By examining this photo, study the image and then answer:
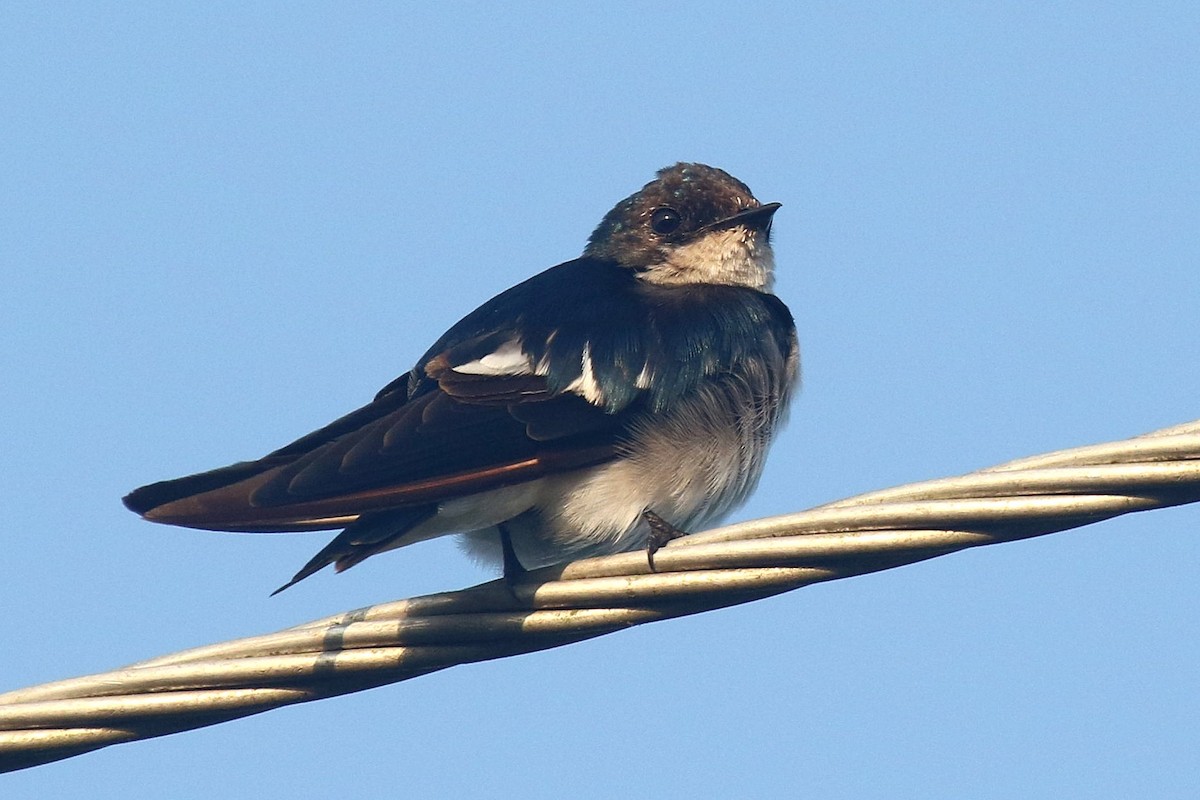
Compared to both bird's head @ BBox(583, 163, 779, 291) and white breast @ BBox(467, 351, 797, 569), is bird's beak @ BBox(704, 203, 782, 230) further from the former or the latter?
white breast @ BBox(467, 351, 797, 569)

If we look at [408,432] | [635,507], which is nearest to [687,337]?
[635,507]

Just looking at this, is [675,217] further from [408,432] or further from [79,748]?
[79,748]

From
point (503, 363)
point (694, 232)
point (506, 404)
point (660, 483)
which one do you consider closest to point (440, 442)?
point (506, 404)

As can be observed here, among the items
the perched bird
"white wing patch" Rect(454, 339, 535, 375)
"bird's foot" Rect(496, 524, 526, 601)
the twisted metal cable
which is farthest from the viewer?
"white wing patch" Rect(454, 339, 535, 375)

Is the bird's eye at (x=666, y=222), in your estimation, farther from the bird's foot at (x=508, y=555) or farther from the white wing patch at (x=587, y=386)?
the bird's foot at (x=508, y=555)

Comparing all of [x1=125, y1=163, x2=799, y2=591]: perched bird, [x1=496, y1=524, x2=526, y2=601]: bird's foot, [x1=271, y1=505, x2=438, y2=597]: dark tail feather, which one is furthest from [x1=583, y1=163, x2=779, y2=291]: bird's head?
[x1=271, y1=505, x2=438, y2=597]: dark tail feather

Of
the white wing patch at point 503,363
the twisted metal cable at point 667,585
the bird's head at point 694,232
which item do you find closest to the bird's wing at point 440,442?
the white wing patch at point 503,363
